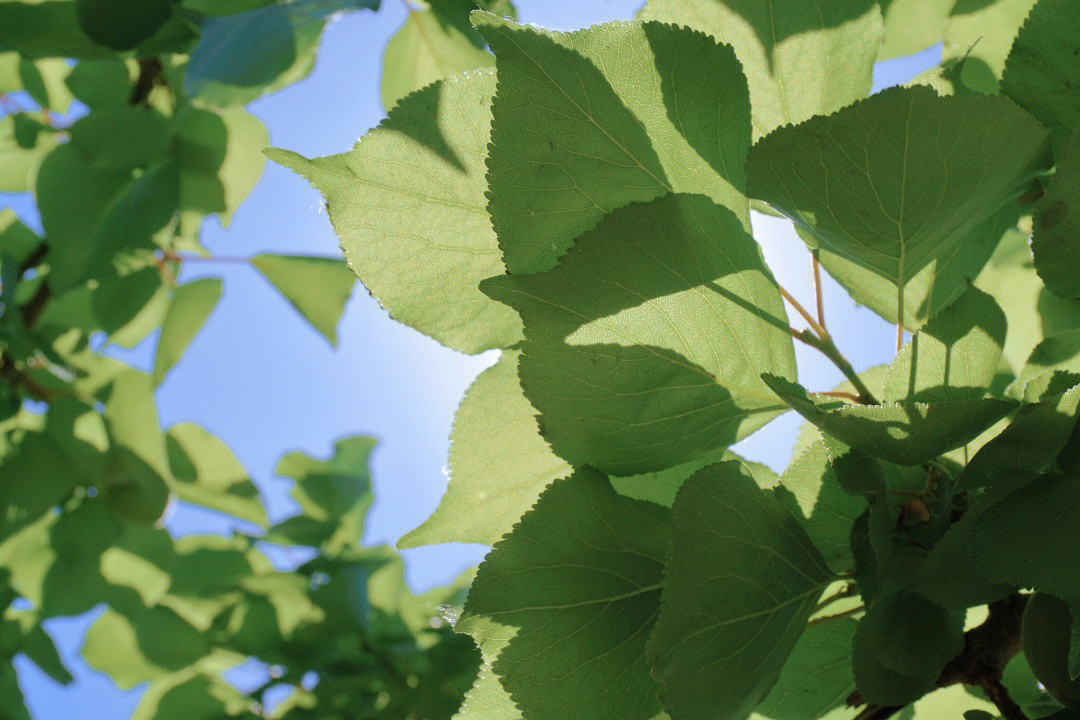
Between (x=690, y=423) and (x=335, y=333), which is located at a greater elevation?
(x=690, y=423)

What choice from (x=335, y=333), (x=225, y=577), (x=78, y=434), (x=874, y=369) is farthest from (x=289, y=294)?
(x=874, y=369)

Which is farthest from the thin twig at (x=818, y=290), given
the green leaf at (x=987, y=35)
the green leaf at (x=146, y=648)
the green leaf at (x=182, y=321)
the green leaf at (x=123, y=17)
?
the green leaf at (x=146, y=648)

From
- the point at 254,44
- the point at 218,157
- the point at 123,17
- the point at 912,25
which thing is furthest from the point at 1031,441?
the point at 218,157

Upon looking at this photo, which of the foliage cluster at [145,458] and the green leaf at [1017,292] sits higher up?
the green leaf at [1017,292]

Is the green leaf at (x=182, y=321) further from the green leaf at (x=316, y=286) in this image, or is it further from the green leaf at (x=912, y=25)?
the green leaf at (x=912, y=25)

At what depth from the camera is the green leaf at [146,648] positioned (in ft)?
2.68

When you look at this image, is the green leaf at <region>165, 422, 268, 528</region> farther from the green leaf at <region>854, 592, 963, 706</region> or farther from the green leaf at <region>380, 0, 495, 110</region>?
the green leaf at <region>854, 592, 963, 706</region>

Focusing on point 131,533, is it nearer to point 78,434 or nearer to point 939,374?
point 78,434

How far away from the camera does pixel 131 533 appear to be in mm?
830

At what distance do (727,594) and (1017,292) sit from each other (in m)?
0.26

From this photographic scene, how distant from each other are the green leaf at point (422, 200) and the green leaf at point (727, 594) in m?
0.10

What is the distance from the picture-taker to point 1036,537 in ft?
0.69

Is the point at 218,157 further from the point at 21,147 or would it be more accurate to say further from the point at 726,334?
the point at 726,334

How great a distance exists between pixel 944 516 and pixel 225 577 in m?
0.78
